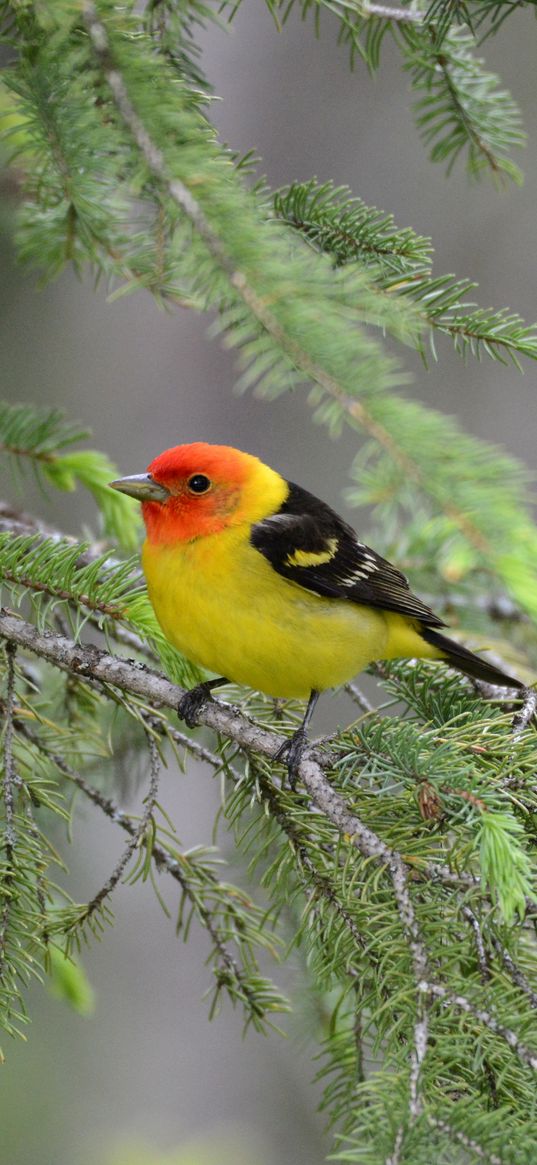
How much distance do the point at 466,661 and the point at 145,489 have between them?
0.98m

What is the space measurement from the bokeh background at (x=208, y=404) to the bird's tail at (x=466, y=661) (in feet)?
7.88

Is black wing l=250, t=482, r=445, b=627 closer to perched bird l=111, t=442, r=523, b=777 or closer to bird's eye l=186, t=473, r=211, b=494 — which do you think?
perched bird l=111, t=442, r=523, b=777

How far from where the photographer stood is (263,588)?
8.26 ft

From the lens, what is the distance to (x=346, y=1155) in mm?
1087

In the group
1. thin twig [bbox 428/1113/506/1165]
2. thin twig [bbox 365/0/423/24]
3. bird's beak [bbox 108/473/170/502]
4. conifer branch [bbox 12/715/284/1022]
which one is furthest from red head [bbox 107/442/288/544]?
thin twig [bbox 428/1113/506/1165]

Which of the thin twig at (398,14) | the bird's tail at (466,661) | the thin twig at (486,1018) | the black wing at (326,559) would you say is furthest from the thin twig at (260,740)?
the thin twig at (398,14)

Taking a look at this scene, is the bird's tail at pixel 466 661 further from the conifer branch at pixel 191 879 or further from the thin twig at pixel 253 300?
the thin twig at pixel 253 300

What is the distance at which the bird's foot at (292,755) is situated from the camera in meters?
1.94

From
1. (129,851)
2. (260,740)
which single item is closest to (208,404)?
(260,740)

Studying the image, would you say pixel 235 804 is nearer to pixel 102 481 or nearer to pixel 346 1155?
pixel 346 1155

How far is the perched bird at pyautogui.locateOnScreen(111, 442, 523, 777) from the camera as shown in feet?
7.78

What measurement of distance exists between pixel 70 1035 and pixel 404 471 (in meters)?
5.47

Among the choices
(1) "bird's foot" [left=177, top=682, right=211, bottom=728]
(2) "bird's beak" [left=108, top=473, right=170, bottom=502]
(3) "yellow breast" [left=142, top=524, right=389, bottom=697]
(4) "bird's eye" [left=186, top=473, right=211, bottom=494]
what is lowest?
(1) "bird's foot" [left=177, top=682, right=211, bottom=728]

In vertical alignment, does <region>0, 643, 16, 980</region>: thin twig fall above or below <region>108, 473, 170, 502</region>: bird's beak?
below
